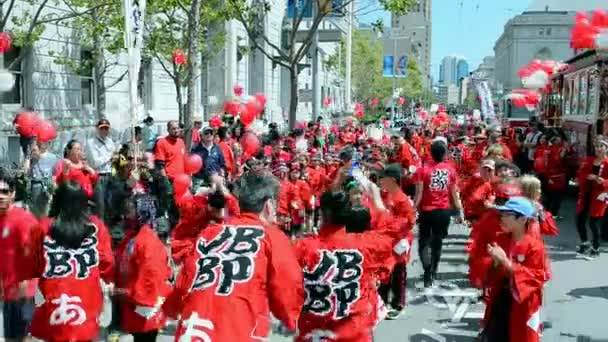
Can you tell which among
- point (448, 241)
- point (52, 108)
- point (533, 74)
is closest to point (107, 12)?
point (52, 108)

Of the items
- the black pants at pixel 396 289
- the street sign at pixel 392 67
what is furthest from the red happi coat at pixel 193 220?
the street sign at pixel 392 67

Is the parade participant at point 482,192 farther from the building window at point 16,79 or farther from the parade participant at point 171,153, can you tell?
the building window at point 16,79

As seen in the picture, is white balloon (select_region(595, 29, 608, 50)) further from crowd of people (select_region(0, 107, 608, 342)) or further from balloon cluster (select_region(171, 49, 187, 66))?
balloon cluster (select_region(171, 49, 187, 66))

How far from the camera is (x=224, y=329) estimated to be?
3.77m

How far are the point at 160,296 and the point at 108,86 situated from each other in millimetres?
15038

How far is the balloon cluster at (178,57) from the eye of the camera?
741 inches

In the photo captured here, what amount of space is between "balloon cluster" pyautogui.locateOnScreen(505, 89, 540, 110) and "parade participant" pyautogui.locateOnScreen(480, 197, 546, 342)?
85.8 ft

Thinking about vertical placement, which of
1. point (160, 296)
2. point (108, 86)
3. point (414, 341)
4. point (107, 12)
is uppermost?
point (107, 12)

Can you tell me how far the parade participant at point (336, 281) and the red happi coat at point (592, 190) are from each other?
7.20 metres

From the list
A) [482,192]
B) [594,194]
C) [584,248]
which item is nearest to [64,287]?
[482,192]

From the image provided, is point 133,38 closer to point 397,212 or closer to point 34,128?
point 34,128

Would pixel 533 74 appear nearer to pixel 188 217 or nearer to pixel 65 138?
pixel 65 138

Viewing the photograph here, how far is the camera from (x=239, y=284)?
3818mm

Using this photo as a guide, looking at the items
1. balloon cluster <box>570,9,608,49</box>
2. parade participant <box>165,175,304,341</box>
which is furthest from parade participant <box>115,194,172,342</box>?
balloon cluster <box>570,9,608,49</box>
